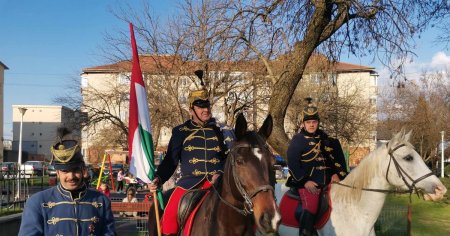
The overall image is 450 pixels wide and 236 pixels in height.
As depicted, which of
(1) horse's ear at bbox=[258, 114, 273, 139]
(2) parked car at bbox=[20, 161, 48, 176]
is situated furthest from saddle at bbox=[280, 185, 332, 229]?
(2) parked car at bbox=[20, 161, 48, 176]

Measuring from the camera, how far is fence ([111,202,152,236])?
12.7m

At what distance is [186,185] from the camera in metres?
5.33

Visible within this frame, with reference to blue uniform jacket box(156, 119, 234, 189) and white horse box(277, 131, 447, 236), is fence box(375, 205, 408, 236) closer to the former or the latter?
white horse box(277, 131, 447, 236)

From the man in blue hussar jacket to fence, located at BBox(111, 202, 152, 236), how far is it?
350 inches

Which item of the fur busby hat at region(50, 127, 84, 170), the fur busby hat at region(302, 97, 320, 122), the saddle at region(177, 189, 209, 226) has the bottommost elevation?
the saddle at region(177, 189, 209, 226)

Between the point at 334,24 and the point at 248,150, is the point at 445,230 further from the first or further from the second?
the point at 248,150

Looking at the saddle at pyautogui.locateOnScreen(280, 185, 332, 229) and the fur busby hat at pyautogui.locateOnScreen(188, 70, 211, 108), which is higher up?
the fur busby hat at pyautogui.locateOnScreen(188, 70, 211, 108)

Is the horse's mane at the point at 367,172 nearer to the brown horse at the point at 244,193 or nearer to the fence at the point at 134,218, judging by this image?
the brown horse at the point at 244,193

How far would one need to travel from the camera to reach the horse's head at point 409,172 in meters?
6.12

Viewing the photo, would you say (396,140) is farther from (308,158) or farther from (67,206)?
(67,206)

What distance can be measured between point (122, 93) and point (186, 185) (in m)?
19.4

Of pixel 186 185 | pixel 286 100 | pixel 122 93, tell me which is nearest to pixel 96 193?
pixel 186 185

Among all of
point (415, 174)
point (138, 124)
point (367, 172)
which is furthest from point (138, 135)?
point (415, 174)

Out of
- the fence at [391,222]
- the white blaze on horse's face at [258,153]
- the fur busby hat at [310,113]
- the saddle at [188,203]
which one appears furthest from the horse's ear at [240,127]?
the fence at [391,222]
